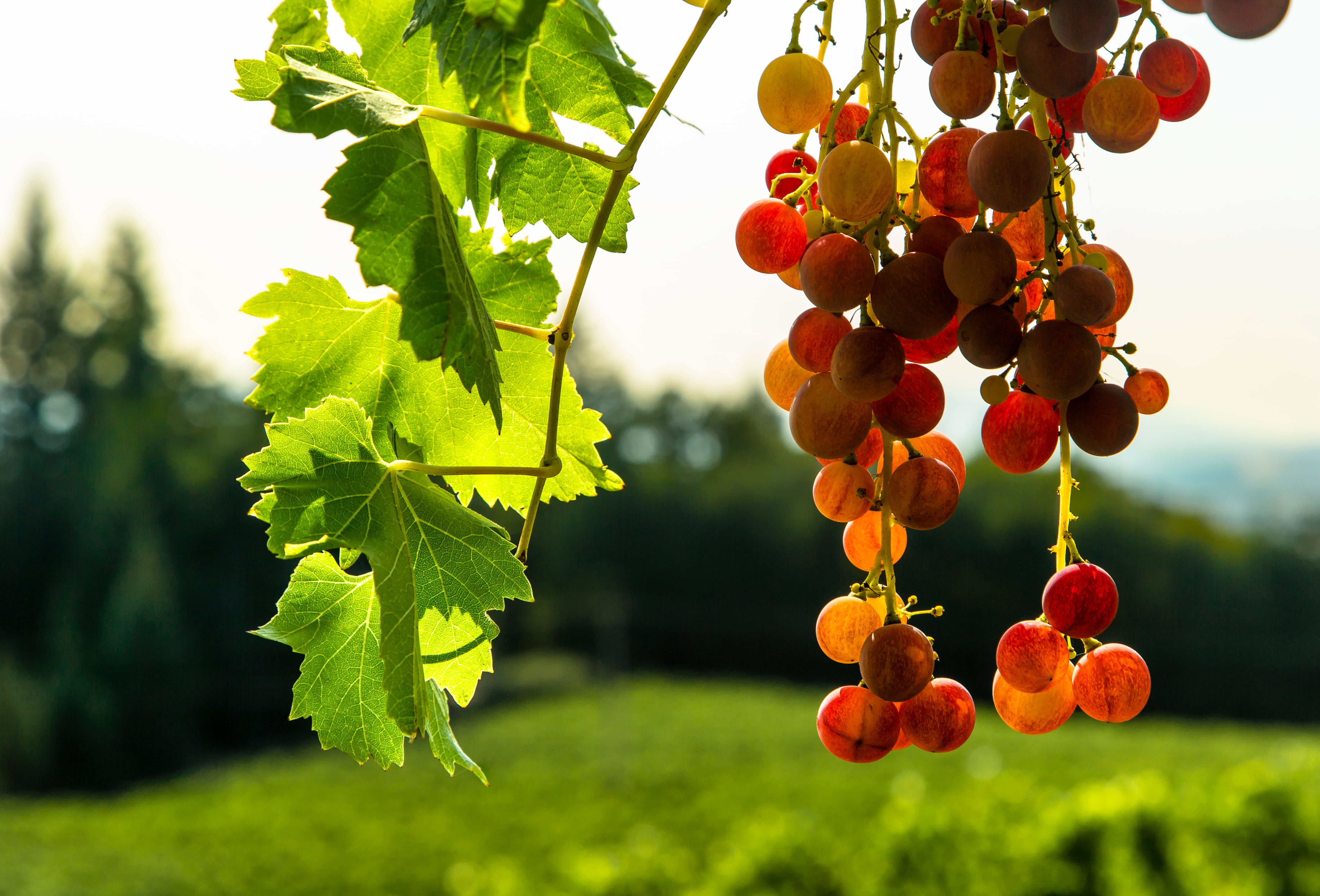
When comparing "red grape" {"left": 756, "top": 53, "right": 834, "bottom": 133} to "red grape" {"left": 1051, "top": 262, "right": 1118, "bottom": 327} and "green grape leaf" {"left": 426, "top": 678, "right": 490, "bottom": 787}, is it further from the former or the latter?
"green grape leaf" {"left": 426, "top": 678, "right": 490, "bottom": 787}

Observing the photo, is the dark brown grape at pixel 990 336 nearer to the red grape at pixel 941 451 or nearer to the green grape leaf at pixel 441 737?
the red grape at pixel 941 451

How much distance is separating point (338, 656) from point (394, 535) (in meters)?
0.05

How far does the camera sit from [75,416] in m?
8.40

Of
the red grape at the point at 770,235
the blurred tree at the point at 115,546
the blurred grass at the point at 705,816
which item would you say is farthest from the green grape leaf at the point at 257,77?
the blurred tree at the point at 115,546

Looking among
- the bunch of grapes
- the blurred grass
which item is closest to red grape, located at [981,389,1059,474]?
the bunch of grapes

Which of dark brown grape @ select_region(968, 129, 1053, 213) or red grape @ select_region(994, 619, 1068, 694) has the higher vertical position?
dark brown grape @ select_region(968, 129, 1053, 213)

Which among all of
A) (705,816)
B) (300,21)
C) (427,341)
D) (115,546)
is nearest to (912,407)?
(427,341)

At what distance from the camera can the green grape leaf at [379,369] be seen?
35 cm

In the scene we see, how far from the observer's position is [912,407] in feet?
0.91

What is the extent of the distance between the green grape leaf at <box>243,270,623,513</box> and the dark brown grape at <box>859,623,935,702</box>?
11 centimetres

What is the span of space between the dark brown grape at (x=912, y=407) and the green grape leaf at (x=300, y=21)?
0.70 ft

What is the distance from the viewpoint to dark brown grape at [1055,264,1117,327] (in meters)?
0.24

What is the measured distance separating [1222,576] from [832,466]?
7.34 metres

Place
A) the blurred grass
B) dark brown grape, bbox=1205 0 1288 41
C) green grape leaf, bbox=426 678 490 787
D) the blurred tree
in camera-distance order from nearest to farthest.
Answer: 1. dark brown grape, bbox=1205 0 1288 41
2. green grape leaf, bbox=426 678 490 787
3. the blurred grass
4. the blurred tree
